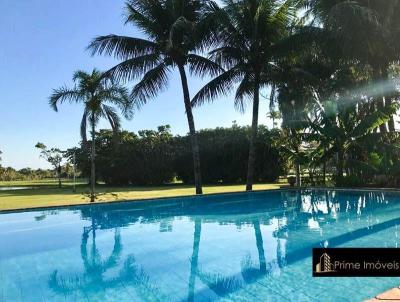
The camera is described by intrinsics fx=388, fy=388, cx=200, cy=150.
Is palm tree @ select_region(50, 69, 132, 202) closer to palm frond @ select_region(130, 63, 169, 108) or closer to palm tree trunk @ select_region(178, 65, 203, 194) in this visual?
palm frond @ select_region(130, 63, 169, 108)

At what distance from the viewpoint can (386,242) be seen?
24.5ft

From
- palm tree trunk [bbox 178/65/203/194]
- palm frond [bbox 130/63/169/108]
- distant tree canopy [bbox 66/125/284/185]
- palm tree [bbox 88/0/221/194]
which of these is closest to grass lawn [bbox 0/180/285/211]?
palm tree trunk [bbox 178/65/203/194]

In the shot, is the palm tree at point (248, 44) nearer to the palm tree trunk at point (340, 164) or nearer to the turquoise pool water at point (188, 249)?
the palm tree trunk at point (340, 164)

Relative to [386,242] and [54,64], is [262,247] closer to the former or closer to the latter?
[386,242]

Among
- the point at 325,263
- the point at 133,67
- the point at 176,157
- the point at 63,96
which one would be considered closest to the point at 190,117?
the point at 133,67

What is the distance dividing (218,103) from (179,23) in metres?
4.47

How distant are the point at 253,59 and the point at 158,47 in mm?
4125

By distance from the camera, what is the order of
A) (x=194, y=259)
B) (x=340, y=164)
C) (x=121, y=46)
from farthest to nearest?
(x=340, y=164) → (x=121, y=46) → (x=194, y=259)

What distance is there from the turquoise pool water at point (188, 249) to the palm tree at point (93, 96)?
4281mm

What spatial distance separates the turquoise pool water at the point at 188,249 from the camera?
519 cm

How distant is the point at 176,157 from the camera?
30500mm

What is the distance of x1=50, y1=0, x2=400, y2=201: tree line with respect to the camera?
15961 mm

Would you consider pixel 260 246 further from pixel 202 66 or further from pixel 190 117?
pixel 202 66

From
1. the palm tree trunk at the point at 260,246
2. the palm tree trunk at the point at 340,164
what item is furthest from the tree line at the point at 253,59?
the palm tree trunk at the point at 260,246
